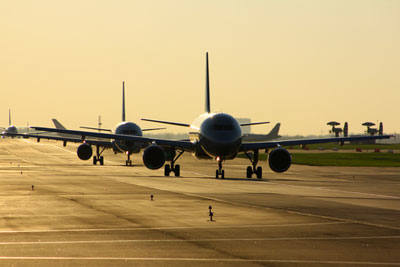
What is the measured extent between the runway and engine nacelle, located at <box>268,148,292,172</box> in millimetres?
7981

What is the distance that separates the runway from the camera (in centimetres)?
1546

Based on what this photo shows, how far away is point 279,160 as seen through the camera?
45.5 meters

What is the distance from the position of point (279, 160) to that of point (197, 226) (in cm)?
2530

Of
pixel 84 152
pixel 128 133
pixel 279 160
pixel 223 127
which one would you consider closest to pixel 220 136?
pixel 223 127

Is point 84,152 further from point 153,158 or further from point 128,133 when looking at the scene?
point 153,158

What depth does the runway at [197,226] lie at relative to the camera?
15.5m

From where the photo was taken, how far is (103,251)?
16125 mm

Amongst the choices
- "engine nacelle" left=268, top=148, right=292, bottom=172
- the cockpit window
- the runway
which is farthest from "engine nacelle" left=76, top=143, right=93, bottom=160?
Result: the runway

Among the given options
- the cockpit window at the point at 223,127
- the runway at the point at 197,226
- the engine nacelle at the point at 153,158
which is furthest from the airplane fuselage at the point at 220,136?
the runway at the point at 197,226

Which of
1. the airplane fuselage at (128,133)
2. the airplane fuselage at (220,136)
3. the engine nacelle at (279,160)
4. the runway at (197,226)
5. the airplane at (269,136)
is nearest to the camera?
the runway at (197,226)

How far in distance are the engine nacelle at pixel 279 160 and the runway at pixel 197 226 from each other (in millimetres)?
7981

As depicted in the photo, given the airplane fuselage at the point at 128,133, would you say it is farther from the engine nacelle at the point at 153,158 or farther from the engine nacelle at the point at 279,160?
the engine nacelle at the point at 279,160

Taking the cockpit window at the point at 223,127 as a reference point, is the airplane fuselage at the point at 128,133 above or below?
below

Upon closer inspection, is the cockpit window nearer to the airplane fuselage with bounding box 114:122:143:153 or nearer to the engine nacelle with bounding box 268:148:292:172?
the engine nacelle with bounding box 268:148:292:172
